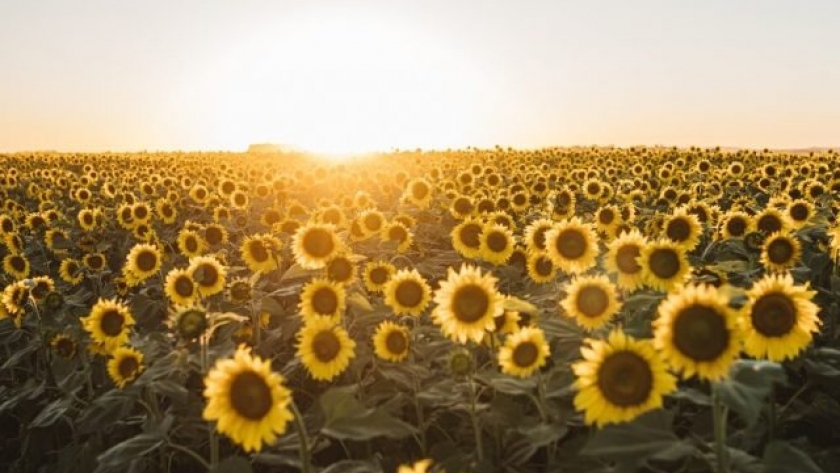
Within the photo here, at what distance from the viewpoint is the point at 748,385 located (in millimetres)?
2920

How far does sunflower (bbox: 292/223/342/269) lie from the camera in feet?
20.7

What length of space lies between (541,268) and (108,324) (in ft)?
12.7

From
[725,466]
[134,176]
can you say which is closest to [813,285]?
[725,466]

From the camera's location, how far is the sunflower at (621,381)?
3158mm

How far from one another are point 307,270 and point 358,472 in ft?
10.0

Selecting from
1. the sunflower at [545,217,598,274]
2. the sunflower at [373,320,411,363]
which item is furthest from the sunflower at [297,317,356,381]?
the sunflower at [545,217,598,274]

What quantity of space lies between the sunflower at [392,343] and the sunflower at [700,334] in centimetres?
224

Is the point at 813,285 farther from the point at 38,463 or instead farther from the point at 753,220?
the point at 38,463

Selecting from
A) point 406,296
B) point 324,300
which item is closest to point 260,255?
point 324,300

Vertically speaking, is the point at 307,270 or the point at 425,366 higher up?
the point at 307,270

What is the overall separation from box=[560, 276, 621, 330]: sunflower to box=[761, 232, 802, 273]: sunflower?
2.21m

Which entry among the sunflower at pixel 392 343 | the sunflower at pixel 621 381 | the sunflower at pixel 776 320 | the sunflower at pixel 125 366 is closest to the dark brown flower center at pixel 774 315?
the sunflower at pixel 776 320

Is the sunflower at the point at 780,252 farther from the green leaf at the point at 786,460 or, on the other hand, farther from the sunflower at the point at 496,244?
the green leaf at the point at 786,460

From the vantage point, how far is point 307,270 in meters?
6.39
